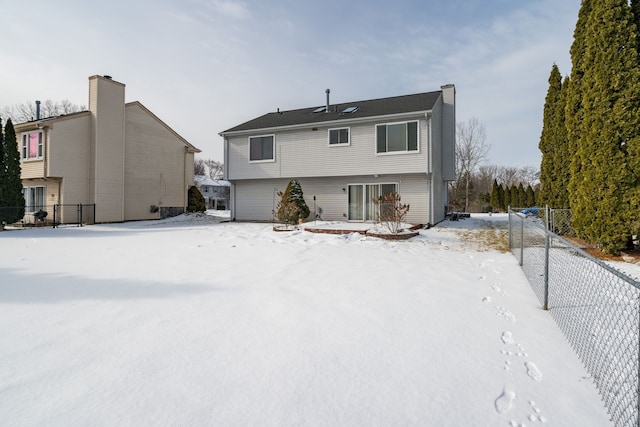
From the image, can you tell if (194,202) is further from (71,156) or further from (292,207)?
(292,207)

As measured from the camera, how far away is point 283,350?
281cm

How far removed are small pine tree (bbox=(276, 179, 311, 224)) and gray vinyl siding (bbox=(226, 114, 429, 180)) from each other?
125cm

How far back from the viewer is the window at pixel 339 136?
1467cm

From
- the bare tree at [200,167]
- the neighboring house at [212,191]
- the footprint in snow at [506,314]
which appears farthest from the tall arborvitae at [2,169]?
the bare tree at [200,167]

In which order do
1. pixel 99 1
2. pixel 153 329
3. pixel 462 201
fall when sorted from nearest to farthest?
pixel 153 329 < pixel 99 1 < pixel 462 201

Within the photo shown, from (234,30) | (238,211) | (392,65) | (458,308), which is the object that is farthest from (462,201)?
(458,308)

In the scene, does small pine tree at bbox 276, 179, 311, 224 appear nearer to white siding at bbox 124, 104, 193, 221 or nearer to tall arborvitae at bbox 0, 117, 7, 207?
white siding at bbox 124, 104, 193, 221

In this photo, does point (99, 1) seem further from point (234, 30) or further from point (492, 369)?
point (492, 369)

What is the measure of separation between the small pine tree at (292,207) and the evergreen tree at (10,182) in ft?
35.4

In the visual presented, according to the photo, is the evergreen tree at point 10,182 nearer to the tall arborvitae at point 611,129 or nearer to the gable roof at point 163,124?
the gable roof at point 163,124

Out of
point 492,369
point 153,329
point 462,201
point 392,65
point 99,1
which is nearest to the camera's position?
point 492,369

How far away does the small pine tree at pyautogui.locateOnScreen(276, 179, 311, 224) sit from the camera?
41.4 ft

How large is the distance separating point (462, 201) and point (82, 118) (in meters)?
30.0

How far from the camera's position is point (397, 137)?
13711 mm
